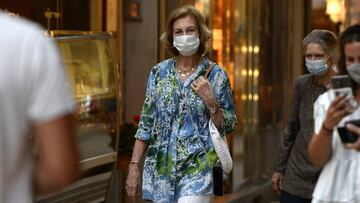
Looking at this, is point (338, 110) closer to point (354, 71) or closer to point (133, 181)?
point (354, 71)

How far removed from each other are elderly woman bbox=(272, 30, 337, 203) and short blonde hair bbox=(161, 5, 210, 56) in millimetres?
626

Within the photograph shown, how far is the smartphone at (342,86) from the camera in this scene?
3258mm

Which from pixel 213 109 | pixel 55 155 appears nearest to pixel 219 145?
pixel 213 109

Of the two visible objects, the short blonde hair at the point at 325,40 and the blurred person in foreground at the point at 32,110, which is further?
the short blonde hair at the point at 325,40

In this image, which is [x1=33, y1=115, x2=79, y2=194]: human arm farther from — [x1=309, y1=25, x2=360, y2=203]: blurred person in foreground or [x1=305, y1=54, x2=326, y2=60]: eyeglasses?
[x1=305, y1=54, x2=326, y2=60]: eyeglasses

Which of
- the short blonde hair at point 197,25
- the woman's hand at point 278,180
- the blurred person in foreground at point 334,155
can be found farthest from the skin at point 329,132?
the woman's hand at point 278,180

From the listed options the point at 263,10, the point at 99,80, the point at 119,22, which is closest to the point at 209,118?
the point at 99,80

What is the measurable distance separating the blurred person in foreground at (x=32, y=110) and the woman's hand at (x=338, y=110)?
1314 mm

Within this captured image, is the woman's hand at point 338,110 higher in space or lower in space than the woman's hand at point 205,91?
higher

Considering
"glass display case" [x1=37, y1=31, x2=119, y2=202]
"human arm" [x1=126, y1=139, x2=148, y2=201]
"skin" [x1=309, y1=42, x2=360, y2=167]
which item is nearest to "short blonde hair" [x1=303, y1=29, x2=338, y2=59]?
"human arm" [x1=126, y1=139, x2=148, y2=201]

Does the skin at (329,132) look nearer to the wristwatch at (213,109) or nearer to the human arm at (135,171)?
the wristwatch at (213,109)

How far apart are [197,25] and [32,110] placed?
127 inches

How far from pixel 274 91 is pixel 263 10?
133 cm

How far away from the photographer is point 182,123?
16.6ft
